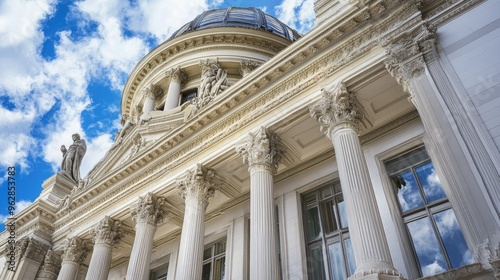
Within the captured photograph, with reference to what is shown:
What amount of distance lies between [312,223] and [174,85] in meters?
18.4

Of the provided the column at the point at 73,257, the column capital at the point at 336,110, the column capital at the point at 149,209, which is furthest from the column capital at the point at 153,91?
the column capital at the point at 336,110

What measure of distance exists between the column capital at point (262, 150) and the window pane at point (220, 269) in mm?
4612

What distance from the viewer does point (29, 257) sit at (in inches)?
690

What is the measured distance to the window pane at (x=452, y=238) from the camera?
9.09 m

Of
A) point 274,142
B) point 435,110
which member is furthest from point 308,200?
point 435,110

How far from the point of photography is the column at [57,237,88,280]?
16.0m

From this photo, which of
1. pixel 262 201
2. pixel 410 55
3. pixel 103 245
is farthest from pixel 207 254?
pixel 410 55

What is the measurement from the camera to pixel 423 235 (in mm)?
9984

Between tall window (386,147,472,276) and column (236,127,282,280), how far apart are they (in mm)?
3611

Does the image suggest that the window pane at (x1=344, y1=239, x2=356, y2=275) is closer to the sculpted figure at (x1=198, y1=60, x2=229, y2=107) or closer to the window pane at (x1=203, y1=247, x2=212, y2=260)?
the window pane at (x1=203, y1=247, x2=212, y2=260)

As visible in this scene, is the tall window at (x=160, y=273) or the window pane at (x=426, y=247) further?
the tall window at (x=160, y=273)

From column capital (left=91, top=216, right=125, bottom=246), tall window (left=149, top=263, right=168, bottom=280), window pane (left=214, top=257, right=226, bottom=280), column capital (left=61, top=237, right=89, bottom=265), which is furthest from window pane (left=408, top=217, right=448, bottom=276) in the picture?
column capital (left=61, top=237, right=89, bottom=265)

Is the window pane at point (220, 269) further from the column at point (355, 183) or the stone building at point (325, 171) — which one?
the column at point (355, 183)

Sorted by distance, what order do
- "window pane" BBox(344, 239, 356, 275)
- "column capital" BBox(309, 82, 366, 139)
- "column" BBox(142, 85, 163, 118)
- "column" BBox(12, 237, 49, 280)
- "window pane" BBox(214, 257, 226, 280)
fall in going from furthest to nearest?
1. "column" BBox(142, 85, 163, 118)
2. "column" BBox(12, 237, 49, 280)
3. "window pane" BBox(214, 257, 226, 280)
4. "window pane" BBox(344, 239, 356, 275)
5. "column capital" BBox(309, 82, 366, 139)
